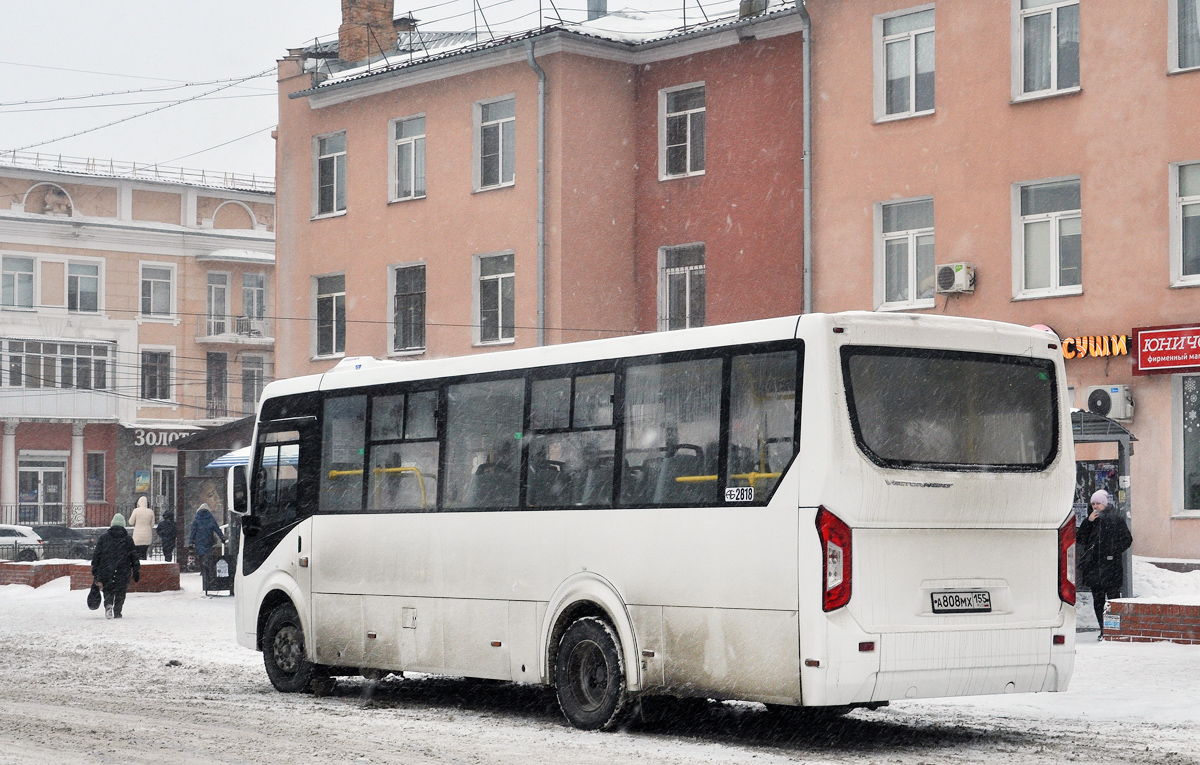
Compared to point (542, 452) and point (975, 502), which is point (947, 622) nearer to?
point (975, 502)

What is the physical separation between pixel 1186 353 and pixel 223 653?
13107 millimetres

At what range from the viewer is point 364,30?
36344 mm

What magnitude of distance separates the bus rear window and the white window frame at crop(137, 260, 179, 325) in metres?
55.6

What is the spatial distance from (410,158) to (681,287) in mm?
6074

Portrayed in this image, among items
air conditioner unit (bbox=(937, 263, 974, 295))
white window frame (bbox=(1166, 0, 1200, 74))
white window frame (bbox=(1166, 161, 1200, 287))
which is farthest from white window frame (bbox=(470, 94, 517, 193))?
white window frame (bbox=(1166, 161, 1200, 287))

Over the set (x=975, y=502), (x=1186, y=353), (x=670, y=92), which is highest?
(x=670, y=92)

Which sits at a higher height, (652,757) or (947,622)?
(947,622)

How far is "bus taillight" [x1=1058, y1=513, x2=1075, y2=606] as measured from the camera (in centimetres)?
1095

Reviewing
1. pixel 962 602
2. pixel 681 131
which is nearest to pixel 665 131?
pixel 681 131

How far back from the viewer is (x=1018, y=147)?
2477 cm

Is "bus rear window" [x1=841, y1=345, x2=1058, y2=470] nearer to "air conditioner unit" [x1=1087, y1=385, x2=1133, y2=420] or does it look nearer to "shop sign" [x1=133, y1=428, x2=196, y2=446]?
"air conditioner unit" [x1=1087, y1=385, x2=1133, y2=420]

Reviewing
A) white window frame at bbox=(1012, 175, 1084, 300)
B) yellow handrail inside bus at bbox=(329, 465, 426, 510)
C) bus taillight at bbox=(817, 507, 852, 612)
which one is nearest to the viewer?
bus taillight at bbox=(817, 507, 852, 612)

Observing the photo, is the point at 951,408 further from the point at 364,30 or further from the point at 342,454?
the point at 364,30

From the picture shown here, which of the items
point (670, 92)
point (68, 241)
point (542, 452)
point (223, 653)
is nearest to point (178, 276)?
point (68, 241)
